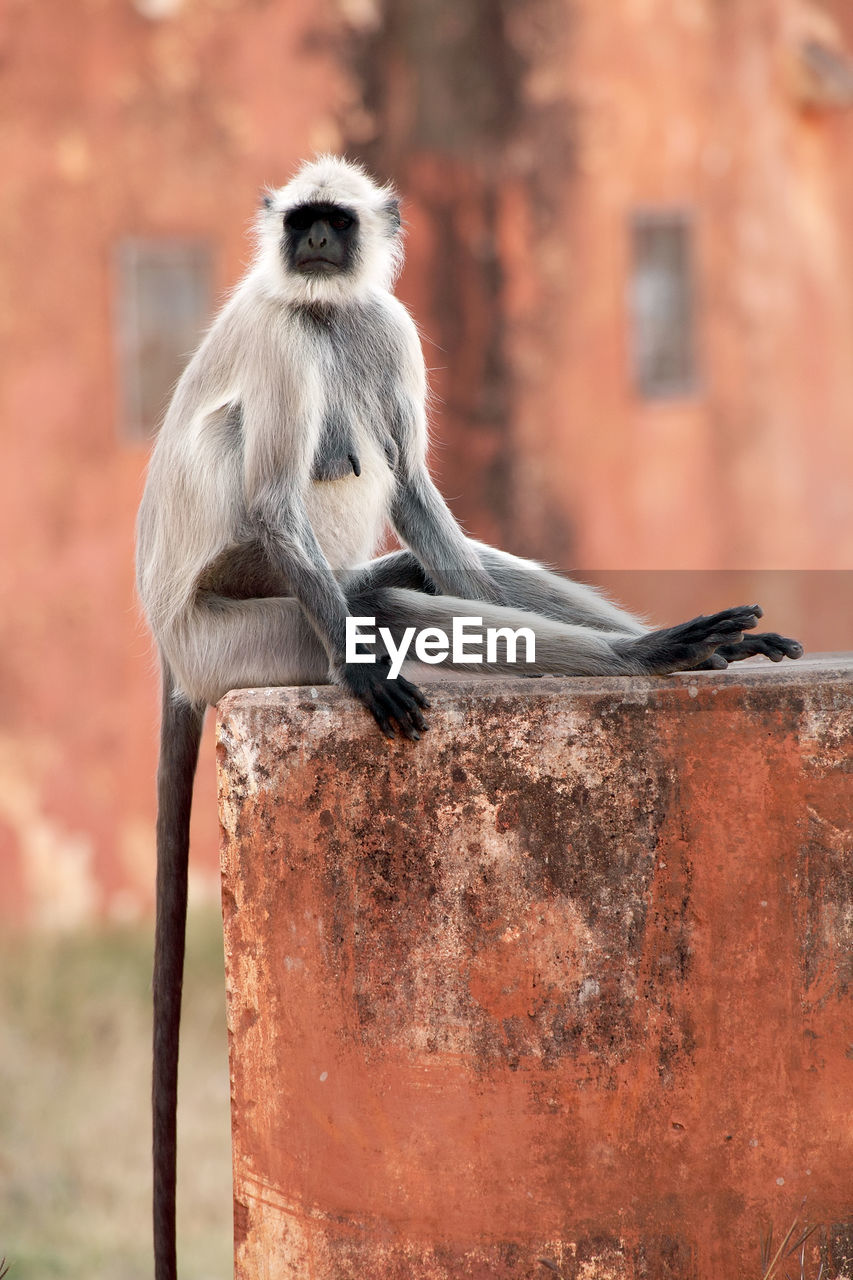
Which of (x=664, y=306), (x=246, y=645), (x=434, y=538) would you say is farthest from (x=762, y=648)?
(x=664, y=306)

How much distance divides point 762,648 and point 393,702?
1.87ft

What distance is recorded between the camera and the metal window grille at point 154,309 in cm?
759

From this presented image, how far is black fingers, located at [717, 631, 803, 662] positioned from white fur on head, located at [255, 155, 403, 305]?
930 mm

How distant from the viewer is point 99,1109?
20.3 feet

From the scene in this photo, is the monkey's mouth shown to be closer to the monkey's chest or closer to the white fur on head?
the white fur on head

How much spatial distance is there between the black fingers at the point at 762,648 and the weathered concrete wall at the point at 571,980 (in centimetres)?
14

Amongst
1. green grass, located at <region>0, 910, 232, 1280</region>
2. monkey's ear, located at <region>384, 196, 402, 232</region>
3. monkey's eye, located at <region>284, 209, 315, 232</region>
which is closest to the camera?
monkey's eye, located at <region>284, 209, 315, 232</region>

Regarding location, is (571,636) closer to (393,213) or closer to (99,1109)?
(393,213)

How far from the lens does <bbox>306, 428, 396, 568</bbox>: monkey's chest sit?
2.69 m

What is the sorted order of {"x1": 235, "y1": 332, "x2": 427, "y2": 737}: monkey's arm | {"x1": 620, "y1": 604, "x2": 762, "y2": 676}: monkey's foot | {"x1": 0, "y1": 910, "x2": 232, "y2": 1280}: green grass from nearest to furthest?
{"x1": 620, "y1": 604, "x2": 762, "y2": 676}: monkey's foot
{"x1": 235, "y1": 332, "x2": 427, "y2": 737}: monkey's arm
{"x1": 0, "y1": 910, "x2": 232, "y2": 1280}: green grass

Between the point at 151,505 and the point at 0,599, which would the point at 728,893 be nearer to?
the point at 151,505

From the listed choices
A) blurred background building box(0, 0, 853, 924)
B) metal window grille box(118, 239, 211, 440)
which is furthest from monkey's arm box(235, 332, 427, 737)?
metal window grille box(118, 239, 211, 440)

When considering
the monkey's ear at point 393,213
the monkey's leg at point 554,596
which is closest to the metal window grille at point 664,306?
the monkey's ear at point 393,213

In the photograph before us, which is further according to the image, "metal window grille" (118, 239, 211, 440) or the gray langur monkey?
"metal window grille" (118, 239, 211, 440)
